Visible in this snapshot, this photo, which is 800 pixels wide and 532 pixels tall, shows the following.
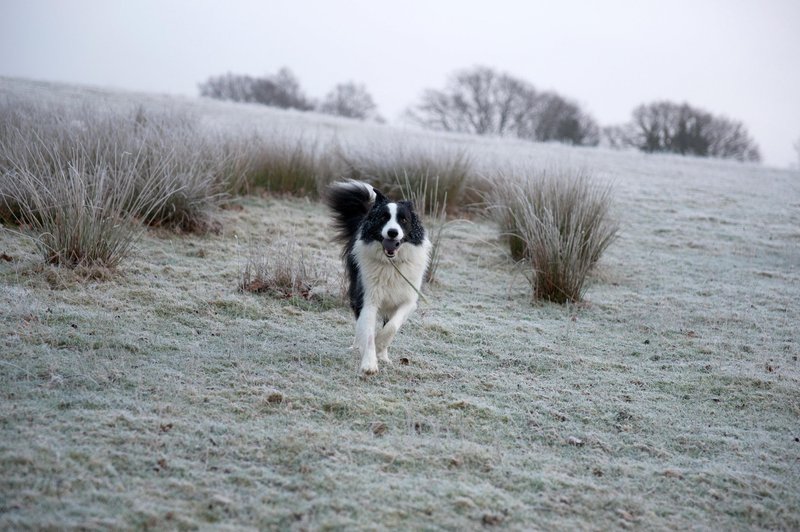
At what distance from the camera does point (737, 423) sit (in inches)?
182

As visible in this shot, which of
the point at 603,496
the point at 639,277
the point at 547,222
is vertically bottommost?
the point at 603,496

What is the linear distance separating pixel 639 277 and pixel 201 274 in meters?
5.24

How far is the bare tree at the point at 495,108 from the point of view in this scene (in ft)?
132

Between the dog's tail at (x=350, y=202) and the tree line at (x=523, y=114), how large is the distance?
88.1 ft

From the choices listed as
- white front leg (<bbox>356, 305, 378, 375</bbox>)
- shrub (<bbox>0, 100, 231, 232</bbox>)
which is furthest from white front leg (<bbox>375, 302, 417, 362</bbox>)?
shrub (<bbox>0, 100, 231, 232</bbox>)

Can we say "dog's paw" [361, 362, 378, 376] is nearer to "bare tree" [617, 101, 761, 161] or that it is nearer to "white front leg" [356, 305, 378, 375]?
"white front leg" [356, 305, 378, 375]

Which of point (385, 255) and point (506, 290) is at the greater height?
point (385, 255)

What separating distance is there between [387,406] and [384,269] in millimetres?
1323

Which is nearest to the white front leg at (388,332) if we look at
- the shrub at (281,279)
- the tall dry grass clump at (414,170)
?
the shrub at (281,279)

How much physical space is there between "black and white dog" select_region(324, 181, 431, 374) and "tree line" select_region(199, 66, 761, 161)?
89.9 feet

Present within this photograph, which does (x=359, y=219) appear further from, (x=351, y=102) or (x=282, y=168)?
(x=351, y=102)

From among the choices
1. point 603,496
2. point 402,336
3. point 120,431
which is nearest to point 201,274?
point 402,336

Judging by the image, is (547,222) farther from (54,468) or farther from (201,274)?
(54,468)

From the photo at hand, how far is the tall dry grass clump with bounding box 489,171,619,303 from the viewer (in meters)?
7.05
